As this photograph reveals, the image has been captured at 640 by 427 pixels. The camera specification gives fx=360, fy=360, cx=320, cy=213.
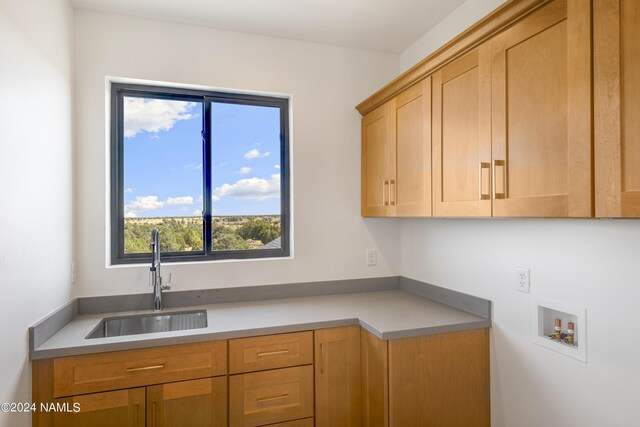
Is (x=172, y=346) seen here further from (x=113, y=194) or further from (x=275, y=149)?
(x=275, y=149)

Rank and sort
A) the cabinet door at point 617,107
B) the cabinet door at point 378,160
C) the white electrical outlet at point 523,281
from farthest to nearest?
the cabinet door at point 378,160
the white electrical outlet at point 523,281
the cabinet door at point 617,107

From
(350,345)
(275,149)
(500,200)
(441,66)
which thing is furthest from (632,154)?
(275,149)

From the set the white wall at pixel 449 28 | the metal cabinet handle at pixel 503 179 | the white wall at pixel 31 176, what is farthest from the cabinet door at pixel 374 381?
the white wall at pixel 449 28

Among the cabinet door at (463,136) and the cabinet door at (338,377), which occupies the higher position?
the cabinet door at (463,136)

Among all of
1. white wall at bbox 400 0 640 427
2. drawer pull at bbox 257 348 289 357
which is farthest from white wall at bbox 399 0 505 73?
drawer pull at bbox 257 348 289 357

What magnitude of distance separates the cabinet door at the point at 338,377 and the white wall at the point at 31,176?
1.24 m

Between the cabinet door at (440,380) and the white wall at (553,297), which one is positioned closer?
the white wall at (553,297)

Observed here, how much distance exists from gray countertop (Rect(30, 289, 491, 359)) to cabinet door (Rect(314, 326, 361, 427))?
0.07 metres

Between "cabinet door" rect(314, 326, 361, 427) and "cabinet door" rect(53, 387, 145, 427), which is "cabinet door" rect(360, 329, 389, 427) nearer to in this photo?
"cabinet door" rect(314, 326, 361, 427)

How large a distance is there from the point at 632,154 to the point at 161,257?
222 centimetres

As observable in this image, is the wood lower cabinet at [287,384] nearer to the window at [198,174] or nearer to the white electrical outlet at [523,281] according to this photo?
the white electrical outlet at [523,281]

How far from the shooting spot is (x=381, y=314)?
75.6 inches

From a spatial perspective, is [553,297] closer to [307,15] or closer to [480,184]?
[480,184]

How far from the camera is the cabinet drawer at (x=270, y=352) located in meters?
1.70
